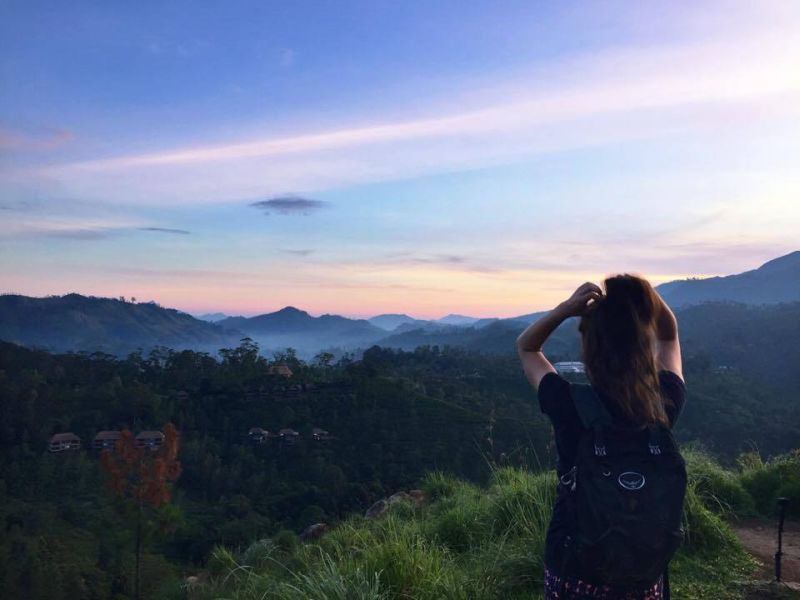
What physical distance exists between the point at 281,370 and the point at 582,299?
36301mm

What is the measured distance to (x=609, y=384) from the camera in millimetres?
1626

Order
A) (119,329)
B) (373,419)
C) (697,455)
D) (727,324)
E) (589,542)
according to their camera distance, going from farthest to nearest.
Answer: (119,329) → (727,324) → (373,419) → (697,455) → (589,542)

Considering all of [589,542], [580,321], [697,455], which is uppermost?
[580,321]

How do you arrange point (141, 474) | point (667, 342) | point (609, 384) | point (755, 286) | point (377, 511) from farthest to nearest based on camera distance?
point (755, 286), point (141, 474), point (377, 511), point (667, 342), point (609, 384)

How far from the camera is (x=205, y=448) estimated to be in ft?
93.1

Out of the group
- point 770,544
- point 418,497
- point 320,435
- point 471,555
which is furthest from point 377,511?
point 320,435

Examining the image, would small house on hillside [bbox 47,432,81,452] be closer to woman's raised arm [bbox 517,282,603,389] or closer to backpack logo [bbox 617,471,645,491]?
woman's raised arm [bbox 517,282,603,389]

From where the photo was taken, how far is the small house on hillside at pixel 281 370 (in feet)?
121

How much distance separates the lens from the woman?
5.28 feet

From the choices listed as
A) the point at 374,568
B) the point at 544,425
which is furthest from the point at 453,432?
the point at 374,568

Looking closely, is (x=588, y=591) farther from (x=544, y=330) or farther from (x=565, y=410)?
(x=544, y=330)

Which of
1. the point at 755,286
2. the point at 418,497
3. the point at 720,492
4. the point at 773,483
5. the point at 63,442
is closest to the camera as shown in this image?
the point at 720,492

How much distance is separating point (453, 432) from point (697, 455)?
916 inches

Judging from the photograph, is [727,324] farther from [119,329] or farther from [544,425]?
[119,329]
